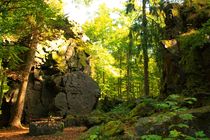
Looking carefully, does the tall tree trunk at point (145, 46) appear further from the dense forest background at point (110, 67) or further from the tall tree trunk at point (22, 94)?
the tall tree trunk at point (22, 94)

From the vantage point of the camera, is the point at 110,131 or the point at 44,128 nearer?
the point at 110,131

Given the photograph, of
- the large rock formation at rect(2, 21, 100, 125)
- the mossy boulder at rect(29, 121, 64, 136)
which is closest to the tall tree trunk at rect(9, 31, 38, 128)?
the large rock formation at rect(2, 21, 100, 125)

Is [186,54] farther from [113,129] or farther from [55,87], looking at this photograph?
[55,87]

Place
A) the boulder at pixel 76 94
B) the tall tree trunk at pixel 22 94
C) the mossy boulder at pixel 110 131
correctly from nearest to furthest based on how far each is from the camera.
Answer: the mossy boulder at pixel 110 131 → the tall tree trunk at pixel 22 94 → the boulder at pixel 76 94

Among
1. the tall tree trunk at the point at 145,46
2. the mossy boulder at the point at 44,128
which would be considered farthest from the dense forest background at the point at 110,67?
the mossy boulder at the point at 44,128

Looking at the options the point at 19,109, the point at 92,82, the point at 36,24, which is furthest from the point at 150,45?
the point at 19,109

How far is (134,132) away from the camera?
719cm

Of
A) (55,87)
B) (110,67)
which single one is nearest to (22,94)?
(55,87)

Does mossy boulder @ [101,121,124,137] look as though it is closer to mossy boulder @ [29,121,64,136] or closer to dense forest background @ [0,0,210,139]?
dense forest background @ [0,0,210,139]

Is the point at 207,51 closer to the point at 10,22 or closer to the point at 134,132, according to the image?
the point at 134,132

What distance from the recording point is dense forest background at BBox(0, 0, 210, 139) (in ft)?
23.8

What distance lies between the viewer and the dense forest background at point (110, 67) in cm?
726

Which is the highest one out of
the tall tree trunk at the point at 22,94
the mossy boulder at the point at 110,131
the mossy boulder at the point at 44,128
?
the tall tree trunk at the point at 22,94

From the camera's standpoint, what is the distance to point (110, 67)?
28.7m
